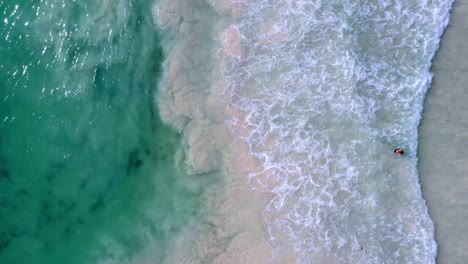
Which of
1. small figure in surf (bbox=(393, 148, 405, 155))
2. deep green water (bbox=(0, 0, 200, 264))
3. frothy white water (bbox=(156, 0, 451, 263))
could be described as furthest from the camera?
deep green water (bbox=(0, 0, 200, 264))

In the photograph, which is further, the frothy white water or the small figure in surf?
the small figure in surf

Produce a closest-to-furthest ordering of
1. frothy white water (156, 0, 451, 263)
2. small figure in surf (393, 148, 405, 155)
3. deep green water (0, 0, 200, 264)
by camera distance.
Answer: frothy white water (156, 0, 451, 263) → small figure in surf (393, 148, 405, 155) → deep green water (0, 0, 200, 264)

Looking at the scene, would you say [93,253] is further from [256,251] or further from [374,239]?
[374,239]

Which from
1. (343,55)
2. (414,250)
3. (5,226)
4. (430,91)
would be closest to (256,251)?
(414,250)

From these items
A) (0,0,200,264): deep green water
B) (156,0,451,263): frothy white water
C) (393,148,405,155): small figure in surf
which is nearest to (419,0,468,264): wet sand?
(156,0,451,263): frothy white water

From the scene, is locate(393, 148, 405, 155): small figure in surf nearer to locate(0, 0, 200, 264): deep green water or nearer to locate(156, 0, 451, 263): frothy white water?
locate(156, 0, 451, 263): frothy white water
